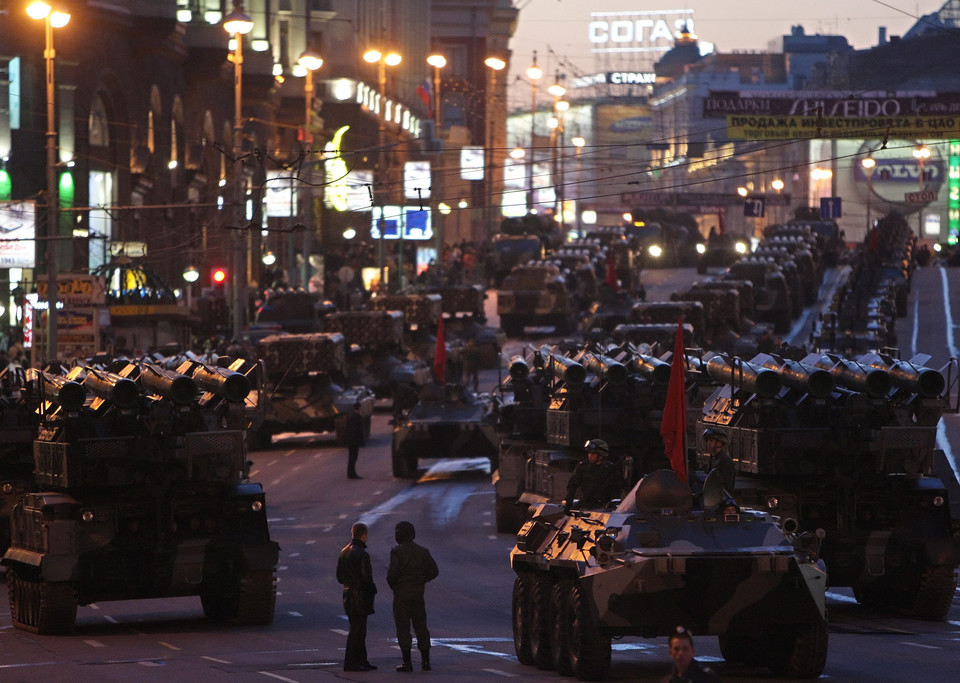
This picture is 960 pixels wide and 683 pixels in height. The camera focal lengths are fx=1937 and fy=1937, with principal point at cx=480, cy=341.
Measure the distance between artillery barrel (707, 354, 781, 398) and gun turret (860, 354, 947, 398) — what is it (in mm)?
1106

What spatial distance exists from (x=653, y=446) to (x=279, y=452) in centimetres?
1608

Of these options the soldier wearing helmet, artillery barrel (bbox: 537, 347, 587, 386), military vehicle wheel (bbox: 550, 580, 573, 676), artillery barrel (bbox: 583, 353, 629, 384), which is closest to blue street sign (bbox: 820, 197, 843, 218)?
artillery barrel (bbox: 537, 347, 587, 386)

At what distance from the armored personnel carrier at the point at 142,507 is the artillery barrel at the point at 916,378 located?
21.1 feet

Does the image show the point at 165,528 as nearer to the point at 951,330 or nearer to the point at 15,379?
the point at 15,379

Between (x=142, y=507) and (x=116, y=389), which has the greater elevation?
(x=116, y=389)

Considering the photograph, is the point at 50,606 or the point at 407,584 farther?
the point at 50,606

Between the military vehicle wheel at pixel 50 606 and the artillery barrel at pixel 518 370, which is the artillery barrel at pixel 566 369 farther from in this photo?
the military vehicle wheel at pixel 50 606

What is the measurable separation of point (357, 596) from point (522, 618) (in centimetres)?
140

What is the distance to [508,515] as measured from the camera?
91.4 ft

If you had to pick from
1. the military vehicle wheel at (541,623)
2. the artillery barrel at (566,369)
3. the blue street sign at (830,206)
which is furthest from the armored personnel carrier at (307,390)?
the blue street sign at (830,206)

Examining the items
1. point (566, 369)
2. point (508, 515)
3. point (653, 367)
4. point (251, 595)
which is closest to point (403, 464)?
point (508, 515)

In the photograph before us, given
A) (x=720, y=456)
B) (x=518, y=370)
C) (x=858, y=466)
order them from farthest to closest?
A: 1. (x=518, y=370)
2. (x=858, y=466)
3. (x=720, y=456)

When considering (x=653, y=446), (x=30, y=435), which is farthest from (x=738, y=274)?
(x=30, y=435)

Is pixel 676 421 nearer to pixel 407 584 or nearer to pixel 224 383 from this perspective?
pixel 407 584
